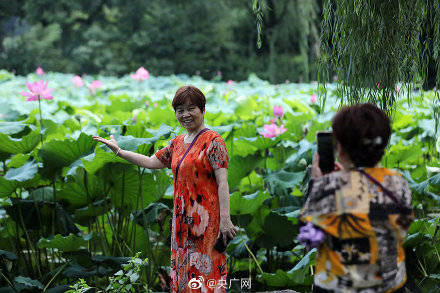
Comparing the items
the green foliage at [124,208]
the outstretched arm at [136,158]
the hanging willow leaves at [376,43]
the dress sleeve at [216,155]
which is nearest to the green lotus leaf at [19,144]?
the green foliage at [124,208]

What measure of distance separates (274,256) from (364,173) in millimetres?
2196

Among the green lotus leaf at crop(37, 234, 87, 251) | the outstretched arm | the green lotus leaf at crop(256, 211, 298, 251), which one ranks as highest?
the outstretched arm

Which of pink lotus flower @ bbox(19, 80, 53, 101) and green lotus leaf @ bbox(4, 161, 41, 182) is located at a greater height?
pink lotus flower @ bbox(19, 80, 53, 101)

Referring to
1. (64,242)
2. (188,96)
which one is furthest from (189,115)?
(64,242)

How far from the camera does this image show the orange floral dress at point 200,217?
175cm

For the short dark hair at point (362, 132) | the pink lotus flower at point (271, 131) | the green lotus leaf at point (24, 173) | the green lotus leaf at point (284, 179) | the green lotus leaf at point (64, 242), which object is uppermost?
the short dark hair at point (362, 132)

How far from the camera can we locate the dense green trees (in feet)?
62.4

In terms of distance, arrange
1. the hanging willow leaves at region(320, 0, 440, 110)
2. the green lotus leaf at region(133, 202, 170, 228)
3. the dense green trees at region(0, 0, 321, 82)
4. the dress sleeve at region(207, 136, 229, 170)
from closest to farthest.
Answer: the dress sleeve at region(207, 136, 229, 170)
the hanging willow leaves at region(320, 0, 440, 110)
the green lotus leaf at region(133, 202, 170, 228)
the dense green trees at region(0, 0, 321, 82)

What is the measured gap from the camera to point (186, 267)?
5.79 feet

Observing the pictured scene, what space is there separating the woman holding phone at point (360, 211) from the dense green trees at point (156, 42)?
16894 mm

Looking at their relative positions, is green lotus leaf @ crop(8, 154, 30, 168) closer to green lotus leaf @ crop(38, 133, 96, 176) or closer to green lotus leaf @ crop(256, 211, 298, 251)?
green lotus leaf @ crop(38, 133, 96, 176)

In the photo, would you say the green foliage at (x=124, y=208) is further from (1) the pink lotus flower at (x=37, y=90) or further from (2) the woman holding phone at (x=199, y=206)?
(2) the woman holding phone at (x=199, y=206)

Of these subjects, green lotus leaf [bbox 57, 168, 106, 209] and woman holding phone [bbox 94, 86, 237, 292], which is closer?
woman holding phone [bbox 94, 86, 237, 292]

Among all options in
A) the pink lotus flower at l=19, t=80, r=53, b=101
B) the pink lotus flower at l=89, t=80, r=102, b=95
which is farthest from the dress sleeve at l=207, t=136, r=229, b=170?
the pink lotus flower at l=89, t=80, r=102, b=95
